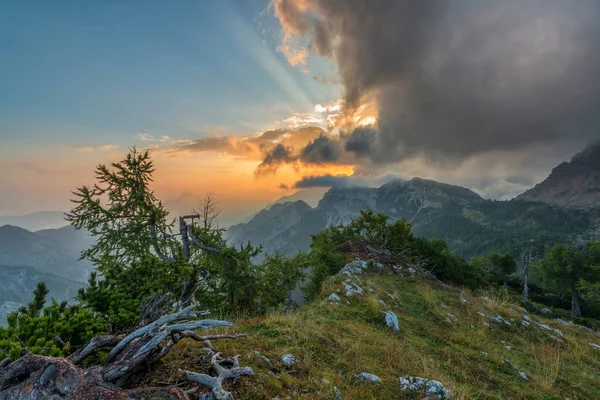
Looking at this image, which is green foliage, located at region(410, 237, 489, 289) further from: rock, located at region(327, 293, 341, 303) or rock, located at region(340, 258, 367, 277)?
rock, located at region(327, 293, 341, 303)

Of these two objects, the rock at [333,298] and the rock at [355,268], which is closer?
the rock at [333,298]

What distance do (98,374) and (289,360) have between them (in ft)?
12.7

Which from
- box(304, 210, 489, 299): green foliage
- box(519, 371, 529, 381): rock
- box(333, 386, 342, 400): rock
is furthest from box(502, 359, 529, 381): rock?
box(304, 210, 489, 299): green foliage

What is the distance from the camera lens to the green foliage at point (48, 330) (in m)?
4.33

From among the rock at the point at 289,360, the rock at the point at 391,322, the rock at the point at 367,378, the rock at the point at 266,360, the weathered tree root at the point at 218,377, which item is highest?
the weathered tree root at the point at 218,377

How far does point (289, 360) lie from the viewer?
250 inches

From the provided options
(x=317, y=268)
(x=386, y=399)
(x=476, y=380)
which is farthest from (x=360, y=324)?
(x=317, y=268)

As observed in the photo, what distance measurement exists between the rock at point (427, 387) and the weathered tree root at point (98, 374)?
3.88 metres

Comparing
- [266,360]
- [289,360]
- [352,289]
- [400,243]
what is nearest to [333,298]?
[352,289]

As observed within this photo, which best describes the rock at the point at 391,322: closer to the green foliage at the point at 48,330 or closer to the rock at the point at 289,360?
the rock at the point at 289,360

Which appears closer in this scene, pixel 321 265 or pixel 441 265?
pixel 321 265

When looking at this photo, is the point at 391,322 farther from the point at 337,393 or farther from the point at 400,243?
the point at 400,243

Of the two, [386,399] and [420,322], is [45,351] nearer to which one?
[386,399]

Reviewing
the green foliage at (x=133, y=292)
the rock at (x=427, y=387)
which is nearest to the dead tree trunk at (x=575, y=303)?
the rock at (x=427, y=387)
